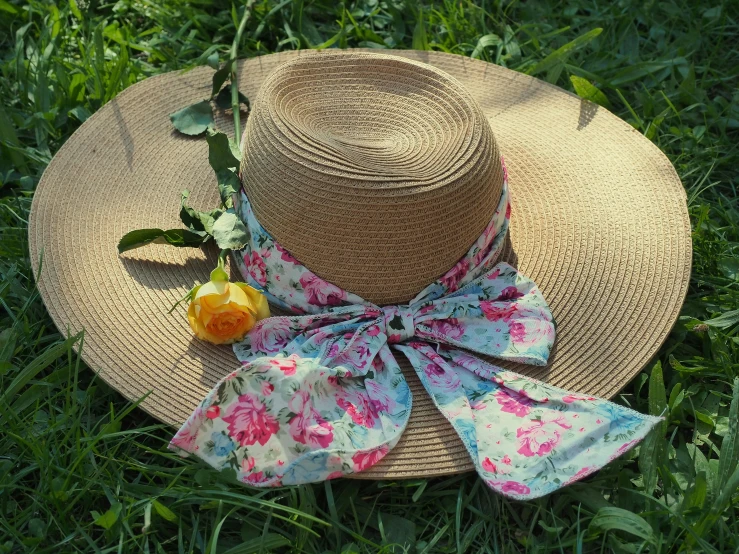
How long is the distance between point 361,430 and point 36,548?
69cm

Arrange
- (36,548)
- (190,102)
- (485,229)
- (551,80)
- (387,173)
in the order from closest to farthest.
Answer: (36,548) < (387,173) < (485,229) < (190,102) < (551,80)

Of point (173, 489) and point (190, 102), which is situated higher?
point (190, 102)

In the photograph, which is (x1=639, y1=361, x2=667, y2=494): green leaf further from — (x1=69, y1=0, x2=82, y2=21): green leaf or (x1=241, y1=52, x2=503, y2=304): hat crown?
(x1=69, y1=0, x2=82, y2=21): green leaf

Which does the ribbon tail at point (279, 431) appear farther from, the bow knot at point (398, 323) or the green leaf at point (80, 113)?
the green leaf at point (80, 113)

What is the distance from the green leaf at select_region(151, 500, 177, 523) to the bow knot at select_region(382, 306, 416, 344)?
0.59m

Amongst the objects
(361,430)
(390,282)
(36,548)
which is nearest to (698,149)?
(390,282)

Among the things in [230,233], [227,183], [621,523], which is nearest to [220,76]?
[227,183]

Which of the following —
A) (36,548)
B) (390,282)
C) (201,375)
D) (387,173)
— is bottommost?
(36,548)

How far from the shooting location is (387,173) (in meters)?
1.95

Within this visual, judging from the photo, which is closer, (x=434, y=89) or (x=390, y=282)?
(x=390, y=282)

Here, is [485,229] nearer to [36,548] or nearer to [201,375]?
[201,375]

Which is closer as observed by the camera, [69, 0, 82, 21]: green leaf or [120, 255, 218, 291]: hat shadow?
[120, 255, 218, 291]: hat shadow

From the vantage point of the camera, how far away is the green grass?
1853mm

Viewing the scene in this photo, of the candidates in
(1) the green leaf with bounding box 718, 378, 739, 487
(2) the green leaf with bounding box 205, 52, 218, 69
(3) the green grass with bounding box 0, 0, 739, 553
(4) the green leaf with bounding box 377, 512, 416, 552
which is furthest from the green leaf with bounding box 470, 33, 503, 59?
(4) the green leaf with bounding box 377, 512, 416, 552
